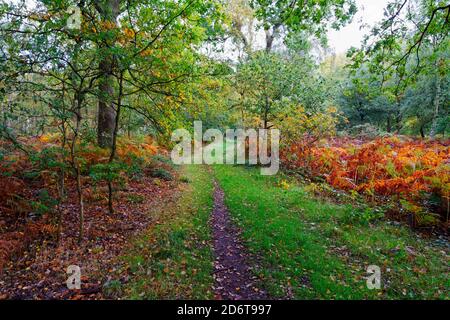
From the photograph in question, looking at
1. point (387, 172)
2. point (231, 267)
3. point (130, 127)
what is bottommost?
point (231, 267)

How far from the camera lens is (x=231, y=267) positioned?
6.09 metres

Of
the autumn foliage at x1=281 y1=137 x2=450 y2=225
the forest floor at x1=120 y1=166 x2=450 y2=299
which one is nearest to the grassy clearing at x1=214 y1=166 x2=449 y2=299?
the forest floor at x1=120 y1=166 x2=450 y2=299

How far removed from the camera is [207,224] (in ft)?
27.8

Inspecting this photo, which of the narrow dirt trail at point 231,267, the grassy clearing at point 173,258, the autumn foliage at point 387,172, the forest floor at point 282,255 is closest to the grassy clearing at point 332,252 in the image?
the forest floor at point 282,255

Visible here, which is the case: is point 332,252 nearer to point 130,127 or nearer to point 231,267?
point 231,267

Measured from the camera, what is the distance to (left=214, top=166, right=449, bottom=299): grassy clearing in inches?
206

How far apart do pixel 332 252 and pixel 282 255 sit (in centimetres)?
128

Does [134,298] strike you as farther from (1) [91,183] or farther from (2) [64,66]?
(1) [91,183]

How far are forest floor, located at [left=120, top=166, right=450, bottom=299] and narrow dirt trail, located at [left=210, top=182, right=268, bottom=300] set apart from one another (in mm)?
23

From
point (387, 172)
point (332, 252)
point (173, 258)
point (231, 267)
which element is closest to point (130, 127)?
point (173, 258)

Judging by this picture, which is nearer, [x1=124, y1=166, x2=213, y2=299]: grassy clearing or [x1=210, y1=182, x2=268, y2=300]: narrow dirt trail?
[x1=124, y1=166, x2=213, y2=299]: grassy clearing

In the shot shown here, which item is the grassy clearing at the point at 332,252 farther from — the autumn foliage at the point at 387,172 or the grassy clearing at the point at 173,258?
the autumn foliage at the point at 387,172

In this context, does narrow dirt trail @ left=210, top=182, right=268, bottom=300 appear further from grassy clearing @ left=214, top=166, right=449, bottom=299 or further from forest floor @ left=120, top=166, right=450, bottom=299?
grassy clearing @ left=214, top=166, right=449, bottom=299

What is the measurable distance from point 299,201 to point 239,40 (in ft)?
56.5
